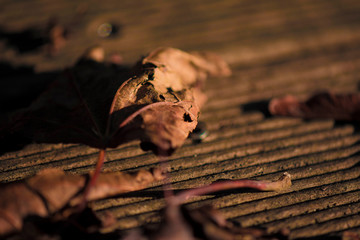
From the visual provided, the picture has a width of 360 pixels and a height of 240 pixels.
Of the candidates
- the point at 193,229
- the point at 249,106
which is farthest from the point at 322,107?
the point at 193,229

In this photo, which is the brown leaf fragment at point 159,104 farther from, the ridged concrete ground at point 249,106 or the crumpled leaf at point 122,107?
the ridged concrete ground at point 249,106

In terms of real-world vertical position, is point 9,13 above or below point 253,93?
above

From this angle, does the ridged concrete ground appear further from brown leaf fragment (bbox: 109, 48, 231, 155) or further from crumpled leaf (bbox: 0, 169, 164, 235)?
brown leaf fragment (bbox: 109, 48, 231, 155)

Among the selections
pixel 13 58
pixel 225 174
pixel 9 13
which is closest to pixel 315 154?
pixel 225 174

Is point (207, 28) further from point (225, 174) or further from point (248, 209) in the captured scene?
point (248, 209)

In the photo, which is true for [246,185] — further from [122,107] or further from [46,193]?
[46,193]

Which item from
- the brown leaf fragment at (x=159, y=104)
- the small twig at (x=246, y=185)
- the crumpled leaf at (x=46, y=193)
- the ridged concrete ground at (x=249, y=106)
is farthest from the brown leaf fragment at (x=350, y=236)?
the crumpled leaf at (x=46, y=193)

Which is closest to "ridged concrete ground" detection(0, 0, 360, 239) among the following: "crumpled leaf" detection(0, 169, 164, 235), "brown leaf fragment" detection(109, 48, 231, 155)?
"crumpled leaf" detection(0, 169, 164, 235)
